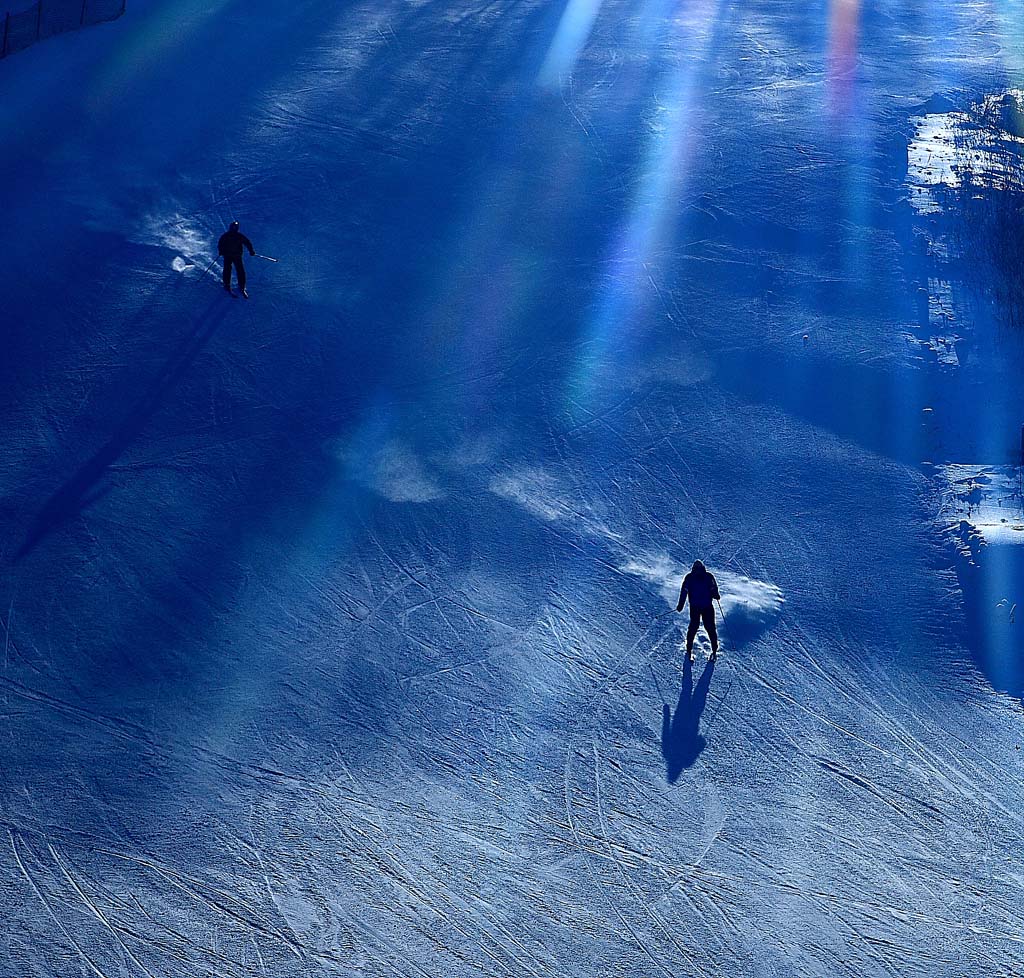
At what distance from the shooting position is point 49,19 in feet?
86.7

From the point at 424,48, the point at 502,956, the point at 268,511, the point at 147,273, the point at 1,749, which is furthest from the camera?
the point at 424,48

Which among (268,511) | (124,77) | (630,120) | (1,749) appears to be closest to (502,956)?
(1,749)

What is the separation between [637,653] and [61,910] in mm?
6140

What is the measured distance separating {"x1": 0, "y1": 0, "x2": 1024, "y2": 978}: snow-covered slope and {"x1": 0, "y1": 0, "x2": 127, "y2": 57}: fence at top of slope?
963 mm

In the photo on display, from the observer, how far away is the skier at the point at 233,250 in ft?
56.3

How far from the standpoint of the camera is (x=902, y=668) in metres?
12.3

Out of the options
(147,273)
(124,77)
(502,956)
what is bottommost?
(502,956)

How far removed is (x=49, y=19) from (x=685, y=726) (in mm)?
23714

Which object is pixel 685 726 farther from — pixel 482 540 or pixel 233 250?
pixel 233 250

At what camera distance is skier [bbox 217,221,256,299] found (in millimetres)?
17172

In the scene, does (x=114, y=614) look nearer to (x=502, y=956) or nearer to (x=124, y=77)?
(x=502, y=956)

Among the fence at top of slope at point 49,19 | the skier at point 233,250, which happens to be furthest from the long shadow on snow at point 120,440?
the fence at top of slope at point 49,19

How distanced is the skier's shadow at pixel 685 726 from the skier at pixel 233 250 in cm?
962

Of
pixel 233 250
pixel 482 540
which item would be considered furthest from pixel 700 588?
pixel 233 250
